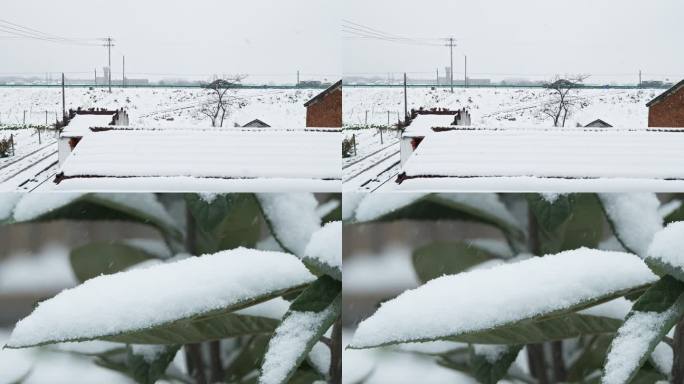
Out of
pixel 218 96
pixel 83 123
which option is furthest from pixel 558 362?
pixel 83 123

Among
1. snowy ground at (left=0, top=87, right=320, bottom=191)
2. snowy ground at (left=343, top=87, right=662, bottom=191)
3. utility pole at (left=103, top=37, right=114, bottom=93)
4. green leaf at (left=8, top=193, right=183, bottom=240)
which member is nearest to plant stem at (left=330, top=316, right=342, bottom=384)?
green leaf at (left=8, top=193, right=183, bottom=240)

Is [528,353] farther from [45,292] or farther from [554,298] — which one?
[45,292]

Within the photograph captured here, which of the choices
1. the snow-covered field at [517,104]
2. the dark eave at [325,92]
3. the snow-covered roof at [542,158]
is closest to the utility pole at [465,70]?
the snow-covered field at [517,104]

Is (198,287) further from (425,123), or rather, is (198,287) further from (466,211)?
(425,123)

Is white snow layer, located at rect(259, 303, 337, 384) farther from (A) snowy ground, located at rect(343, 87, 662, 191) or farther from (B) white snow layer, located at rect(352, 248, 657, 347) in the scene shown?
(A) snowy ground, located at rect(343, 87, 662, 191)

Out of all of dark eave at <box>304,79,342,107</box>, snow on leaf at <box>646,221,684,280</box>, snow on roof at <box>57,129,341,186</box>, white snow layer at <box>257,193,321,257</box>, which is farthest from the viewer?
dark eave at <box>304,79,342,107</box>
